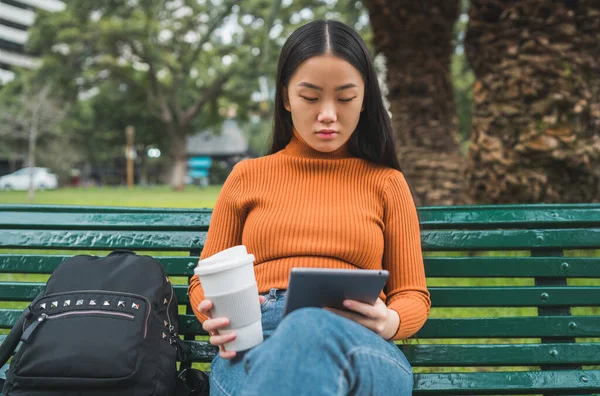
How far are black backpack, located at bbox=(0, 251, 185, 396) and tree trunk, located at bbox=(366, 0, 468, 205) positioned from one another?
3.61 meters

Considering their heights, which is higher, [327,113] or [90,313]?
[327,113]

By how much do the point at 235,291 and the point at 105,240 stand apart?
1.00m

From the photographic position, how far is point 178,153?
2980cm

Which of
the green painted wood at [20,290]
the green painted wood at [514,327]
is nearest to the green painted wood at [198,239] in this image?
the green painted wood at [20,290]

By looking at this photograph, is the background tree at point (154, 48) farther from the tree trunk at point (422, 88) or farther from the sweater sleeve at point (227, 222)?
the sweater sleeve at point (227, 222)

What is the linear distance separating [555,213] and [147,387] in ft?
5.07

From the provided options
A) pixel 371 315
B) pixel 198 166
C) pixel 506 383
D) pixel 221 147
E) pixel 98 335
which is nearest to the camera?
pixel 371 315

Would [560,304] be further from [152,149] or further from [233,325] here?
[152,149]

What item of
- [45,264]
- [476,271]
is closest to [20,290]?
[45,264]

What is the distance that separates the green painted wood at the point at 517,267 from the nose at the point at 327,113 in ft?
2.23

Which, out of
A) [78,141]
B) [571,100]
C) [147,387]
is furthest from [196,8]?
[147,387]

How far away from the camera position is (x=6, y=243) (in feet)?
7.09

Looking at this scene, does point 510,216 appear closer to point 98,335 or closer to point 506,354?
point 506,354

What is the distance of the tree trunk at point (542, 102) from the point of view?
3322 millimetres
